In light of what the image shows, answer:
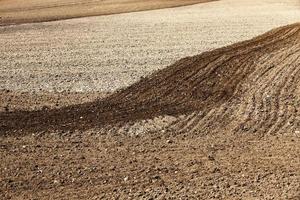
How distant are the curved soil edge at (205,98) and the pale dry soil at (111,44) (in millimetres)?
960

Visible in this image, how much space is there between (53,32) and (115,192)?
2093cm

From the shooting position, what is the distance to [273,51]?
62.8 feet

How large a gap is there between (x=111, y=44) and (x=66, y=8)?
2029 centimetres

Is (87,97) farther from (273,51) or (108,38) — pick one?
(108,38)

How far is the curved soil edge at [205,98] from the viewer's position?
11.9 m

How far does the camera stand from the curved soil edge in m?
11.9

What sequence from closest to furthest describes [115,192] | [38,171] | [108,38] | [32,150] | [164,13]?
1. [115,192]
2. [38,171]
3. [32,150]
4. [108,38]
5. [164,13]

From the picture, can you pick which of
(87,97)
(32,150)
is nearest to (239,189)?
(32,150)

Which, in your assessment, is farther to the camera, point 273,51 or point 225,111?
Result: point 273,51

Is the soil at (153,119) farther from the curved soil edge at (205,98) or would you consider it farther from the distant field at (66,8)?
the distant field at (66,8)

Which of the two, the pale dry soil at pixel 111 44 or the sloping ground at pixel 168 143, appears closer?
the sloping ground at pixel 168 143

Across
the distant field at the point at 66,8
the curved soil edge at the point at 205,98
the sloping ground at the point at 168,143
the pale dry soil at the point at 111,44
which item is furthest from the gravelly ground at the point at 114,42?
the distant field at the point at 66,8

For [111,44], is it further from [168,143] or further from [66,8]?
[66,8]

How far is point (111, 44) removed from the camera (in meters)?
23.3
